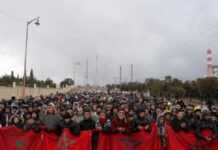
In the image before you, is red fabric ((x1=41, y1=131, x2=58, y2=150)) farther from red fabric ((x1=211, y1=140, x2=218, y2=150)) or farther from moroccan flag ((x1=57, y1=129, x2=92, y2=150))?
red fabric ((x1=211, y1=140, x2=218, y2=150))

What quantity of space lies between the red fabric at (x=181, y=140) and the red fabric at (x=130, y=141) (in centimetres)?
42

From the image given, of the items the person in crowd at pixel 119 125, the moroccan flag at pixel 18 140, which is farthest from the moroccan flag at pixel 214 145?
the moroccan flag at pixel 18 140

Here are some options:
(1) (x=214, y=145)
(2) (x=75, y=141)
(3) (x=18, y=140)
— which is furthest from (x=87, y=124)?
(1) (x=214, y=145)

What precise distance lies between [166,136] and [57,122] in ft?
11.0

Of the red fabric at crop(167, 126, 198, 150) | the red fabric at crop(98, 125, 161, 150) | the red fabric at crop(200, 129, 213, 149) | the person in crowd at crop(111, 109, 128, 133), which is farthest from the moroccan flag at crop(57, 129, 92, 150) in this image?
the red fabric at crop(200, 129, 213, 149)

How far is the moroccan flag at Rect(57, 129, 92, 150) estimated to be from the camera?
11.3 metres

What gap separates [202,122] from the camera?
11.7 metres

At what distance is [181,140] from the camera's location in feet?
37.4

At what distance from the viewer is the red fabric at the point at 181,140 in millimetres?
11312

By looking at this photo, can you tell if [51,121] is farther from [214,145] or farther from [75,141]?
[214,145]

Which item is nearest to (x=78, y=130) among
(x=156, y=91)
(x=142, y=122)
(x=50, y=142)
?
Answer: (x=50, y=142)

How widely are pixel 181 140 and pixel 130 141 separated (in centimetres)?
148

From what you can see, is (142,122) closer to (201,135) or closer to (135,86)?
(201,135)

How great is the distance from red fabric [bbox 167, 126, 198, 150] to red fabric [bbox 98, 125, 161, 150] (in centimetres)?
42
